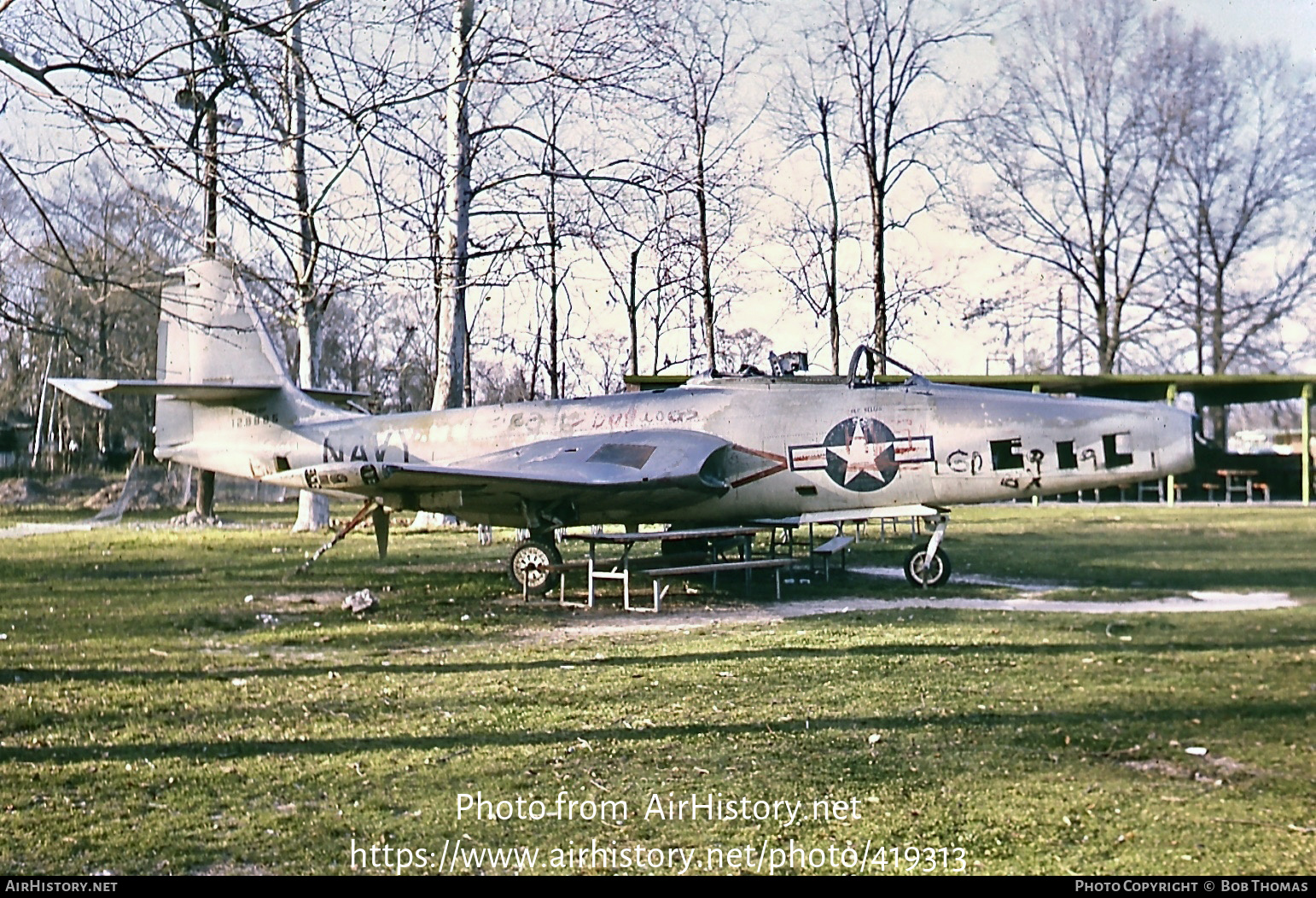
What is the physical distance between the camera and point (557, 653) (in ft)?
25.1

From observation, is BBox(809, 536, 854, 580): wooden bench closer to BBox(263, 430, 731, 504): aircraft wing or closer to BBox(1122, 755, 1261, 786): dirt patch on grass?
BBox(263, 430, 731, 504): aircraft wing

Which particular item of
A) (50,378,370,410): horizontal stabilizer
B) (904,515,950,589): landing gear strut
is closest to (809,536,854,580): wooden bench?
(904,515,950,589): landing gear strut

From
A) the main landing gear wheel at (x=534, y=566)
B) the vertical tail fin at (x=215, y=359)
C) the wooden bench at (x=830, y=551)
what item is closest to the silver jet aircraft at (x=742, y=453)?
the main landing gear wheel at (x=534, y=566)

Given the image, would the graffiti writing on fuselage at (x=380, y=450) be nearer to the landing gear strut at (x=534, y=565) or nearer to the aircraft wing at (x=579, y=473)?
the aircraft wing at (x=579, y=473)

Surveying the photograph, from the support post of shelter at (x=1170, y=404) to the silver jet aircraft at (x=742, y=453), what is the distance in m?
0.13

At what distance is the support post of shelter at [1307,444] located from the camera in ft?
24.3

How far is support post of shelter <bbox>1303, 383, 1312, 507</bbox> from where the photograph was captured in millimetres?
7422

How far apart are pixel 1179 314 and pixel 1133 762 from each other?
4975mm

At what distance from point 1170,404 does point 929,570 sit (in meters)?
2.99

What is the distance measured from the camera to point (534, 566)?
1148cm

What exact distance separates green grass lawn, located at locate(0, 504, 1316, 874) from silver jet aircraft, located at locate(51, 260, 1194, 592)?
1.40 metres

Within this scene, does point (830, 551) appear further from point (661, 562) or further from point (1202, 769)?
point (1202, 769)

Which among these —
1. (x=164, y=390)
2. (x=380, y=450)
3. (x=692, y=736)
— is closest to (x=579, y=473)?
(x=380, y=450)
